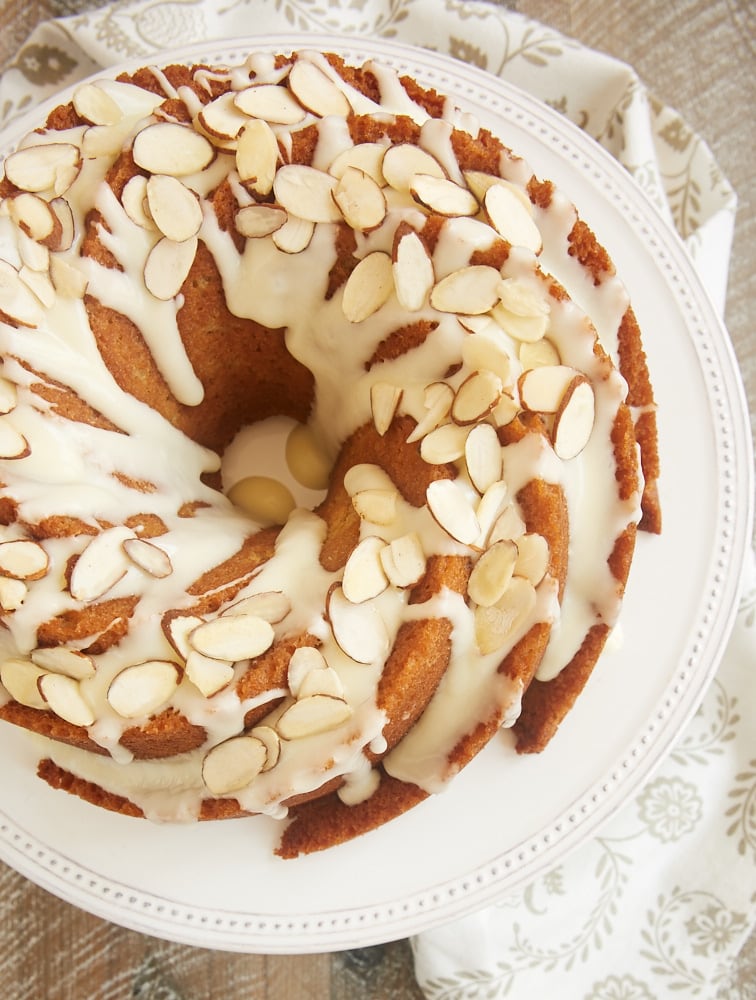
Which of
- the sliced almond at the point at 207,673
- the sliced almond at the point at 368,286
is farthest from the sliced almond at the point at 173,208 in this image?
the sliced almond at the point at 207,673

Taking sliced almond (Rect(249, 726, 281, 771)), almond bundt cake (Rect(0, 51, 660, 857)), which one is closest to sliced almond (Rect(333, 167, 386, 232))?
almond bundt cake (Rect(0, 51, 660, 857))

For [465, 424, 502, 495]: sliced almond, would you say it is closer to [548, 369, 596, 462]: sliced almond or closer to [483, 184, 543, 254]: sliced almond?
[548, 369, 596, 462]: sliced almond

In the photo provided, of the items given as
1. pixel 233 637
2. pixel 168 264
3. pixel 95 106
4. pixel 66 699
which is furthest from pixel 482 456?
pixel 95 106

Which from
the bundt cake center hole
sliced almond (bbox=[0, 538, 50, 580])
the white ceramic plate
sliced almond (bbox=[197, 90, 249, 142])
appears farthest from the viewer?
A: the bundt cake center hole

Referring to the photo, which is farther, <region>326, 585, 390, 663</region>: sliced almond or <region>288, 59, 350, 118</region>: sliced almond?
<region>288, 59, 350, 118</region>: sliced almond

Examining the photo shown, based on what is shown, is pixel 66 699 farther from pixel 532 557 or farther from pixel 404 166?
pixel 404 166

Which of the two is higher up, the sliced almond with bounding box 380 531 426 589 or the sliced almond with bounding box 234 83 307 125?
the sliced almond with bounding box 234 83 307 125

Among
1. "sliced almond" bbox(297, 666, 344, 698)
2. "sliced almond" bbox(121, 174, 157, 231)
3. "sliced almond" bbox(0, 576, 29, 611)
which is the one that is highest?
"sliced almond" bbox(121, 174, 157, 231)

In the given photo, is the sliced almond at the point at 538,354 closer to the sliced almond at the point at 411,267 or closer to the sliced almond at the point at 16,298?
the sliced almond at the point at 411,267
